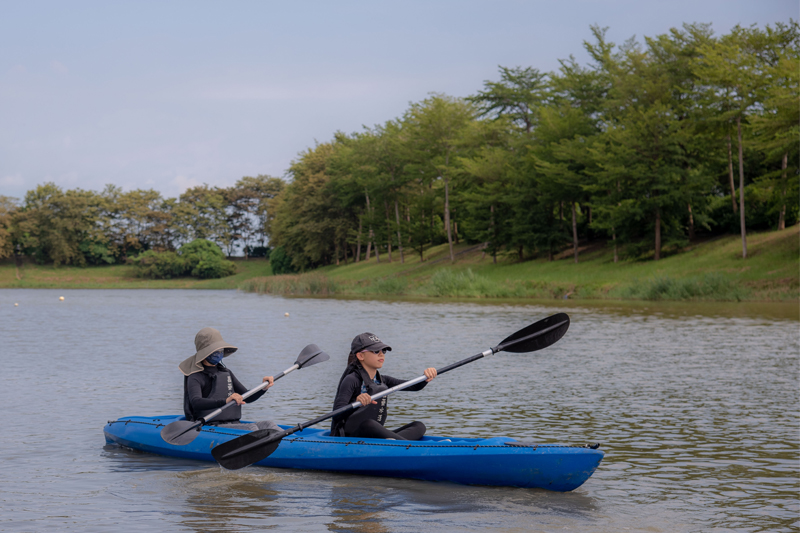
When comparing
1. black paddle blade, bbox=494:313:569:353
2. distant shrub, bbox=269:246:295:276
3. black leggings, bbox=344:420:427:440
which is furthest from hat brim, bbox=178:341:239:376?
distant shrub, bbox=269:246:295:276

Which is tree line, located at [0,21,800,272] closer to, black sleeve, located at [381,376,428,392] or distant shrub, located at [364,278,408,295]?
distant shrub, located at [364,278,408,295]

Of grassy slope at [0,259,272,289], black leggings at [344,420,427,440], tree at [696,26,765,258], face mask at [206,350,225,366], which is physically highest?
tree at [696,26,765,258]

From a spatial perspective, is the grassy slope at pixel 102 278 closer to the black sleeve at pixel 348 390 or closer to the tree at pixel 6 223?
the tree at pixel 6 223

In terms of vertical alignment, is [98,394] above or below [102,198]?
below

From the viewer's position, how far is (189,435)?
8.00 metres

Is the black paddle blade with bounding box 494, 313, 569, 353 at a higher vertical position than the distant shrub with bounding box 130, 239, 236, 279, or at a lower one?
lower

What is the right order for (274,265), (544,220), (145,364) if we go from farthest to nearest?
(274,265), (544,220), (145,364)

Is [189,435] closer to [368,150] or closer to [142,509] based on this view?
[142,509]

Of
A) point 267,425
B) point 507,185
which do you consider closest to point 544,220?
point 507,185

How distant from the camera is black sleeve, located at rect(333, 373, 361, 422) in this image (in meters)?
7.29

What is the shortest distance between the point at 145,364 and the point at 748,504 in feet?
40.2

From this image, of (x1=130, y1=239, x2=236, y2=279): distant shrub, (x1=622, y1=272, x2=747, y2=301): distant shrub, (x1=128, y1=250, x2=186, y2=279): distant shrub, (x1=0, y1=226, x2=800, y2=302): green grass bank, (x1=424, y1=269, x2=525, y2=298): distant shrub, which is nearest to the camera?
(x1=622, y1=272, x2=747, y2=301): distant shrub

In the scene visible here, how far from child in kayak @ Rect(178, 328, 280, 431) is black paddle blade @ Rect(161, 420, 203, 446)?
128 mm

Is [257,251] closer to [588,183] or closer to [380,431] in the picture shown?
[588,183]
